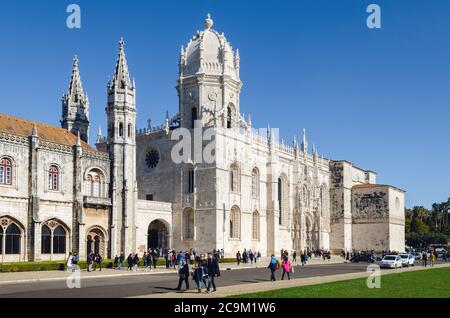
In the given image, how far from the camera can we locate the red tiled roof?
45406 millimetres

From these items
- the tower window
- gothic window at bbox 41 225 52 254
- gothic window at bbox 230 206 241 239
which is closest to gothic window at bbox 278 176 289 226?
gothic window at bbox 230 206 241 239

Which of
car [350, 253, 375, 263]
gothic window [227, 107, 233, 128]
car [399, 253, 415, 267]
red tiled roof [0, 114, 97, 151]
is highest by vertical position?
gothic window [227, 107, 233, 128]

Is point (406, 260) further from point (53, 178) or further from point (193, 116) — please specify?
point (53, 178)

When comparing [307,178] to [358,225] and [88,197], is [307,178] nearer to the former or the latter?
[358,225]

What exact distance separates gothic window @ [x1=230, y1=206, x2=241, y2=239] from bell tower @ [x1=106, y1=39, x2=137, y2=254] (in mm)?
13029

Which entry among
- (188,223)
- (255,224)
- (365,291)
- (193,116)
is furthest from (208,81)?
(365,291)

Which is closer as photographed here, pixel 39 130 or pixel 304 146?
pixel 39 130

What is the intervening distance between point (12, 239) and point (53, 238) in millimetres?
3417

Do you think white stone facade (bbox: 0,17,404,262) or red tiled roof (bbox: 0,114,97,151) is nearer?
white stone facade (bbox: 0,17,404,262)

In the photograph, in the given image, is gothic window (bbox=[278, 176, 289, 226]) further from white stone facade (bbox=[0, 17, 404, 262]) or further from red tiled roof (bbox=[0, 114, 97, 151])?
red tiled roof (bbox=[0, 114, 97, 151])

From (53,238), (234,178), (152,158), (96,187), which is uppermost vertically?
(152,158)

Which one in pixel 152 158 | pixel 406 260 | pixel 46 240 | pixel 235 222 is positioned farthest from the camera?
pixel 152 158

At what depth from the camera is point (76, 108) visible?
5659 cm

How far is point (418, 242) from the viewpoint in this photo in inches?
4178
